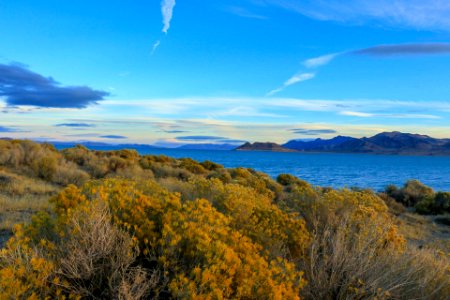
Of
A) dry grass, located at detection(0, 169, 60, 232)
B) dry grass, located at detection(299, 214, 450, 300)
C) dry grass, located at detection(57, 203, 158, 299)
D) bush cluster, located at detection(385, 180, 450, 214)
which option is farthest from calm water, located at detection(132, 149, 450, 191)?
dry grass, located at detection(57, 203, 158, 299)

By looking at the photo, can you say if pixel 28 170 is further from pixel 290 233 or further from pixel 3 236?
pixel 290 233

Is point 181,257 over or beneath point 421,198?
over

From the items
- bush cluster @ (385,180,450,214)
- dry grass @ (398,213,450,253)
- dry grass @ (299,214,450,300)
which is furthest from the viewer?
bush cluster @ (385,180,450,214)

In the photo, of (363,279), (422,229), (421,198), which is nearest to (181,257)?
(363,279)

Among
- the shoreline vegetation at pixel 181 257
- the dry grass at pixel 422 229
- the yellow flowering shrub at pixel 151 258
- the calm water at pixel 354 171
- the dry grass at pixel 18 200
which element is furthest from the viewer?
the calm water at pixel 354 171

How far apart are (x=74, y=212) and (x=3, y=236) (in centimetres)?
377

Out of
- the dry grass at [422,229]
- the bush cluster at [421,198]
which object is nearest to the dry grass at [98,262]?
the dry grass at [422,229]

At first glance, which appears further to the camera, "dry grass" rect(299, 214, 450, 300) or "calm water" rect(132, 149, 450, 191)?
"calm water" rect(132, 149, 450, 191)

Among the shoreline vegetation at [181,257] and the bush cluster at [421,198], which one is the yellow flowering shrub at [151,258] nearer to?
the shoreline vegetation at [181,257]

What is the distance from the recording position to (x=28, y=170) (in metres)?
17.0

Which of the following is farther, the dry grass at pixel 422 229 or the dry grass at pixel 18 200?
the dry grass at pixel 422 229

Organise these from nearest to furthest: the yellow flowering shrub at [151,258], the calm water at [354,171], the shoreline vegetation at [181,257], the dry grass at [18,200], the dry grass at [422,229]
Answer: the yellow flowering shrub at [151,258], the shoreline vegetation at [181,257], the dry grass at [18,200], the dry grass at [422,229], the calm water at [354,171]

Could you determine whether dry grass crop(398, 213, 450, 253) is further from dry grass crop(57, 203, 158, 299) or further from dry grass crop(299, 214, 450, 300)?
dry grass crop(57, 203, 158, 299)

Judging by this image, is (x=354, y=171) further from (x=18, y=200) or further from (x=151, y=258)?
(x=151, y=258)
